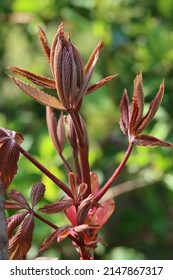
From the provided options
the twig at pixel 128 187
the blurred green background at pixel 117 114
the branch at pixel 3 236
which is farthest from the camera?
the twig at pixel 128 187

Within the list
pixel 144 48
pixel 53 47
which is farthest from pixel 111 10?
pixel 53 47

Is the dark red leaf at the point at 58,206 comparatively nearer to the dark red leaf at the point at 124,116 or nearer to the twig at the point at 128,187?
the dark red leaf at the point at 124,116

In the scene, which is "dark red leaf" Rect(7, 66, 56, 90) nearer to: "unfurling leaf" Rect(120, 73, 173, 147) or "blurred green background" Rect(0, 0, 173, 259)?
"unfurling leaf" Rect(120, 73, 173, 147)

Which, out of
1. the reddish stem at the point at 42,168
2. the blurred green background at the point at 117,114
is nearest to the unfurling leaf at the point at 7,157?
the reddish stem at the point at 42,168

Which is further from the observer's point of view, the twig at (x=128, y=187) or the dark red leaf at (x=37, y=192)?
the twig at (x=128, y=187)

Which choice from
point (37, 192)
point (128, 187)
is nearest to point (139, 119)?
point (37, 192)
